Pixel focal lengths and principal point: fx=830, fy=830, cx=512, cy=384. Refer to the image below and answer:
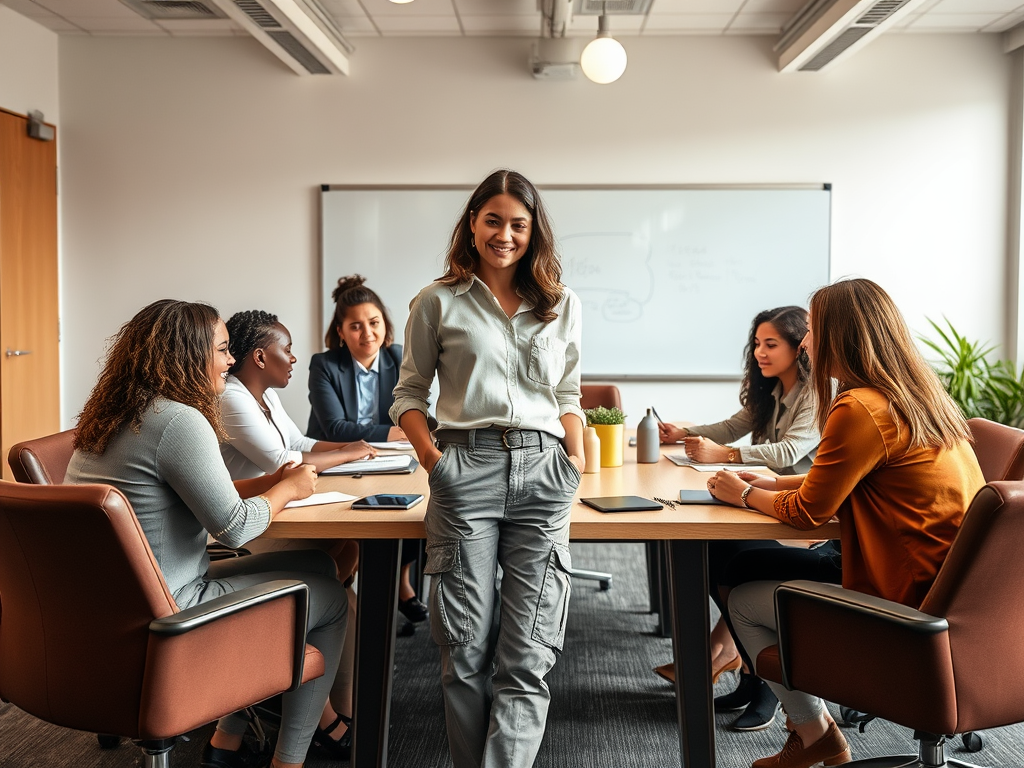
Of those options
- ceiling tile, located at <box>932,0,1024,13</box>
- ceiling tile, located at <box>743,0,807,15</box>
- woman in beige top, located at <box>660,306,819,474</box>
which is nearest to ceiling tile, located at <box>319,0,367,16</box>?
ceiling tile, located at <box>743,0,807,15</box>

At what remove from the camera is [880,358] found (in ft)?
5.77

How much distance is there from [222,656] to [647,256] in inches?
149

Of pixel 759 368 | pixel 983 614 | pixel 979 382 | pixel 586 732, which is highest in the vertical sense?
pixel 759 368

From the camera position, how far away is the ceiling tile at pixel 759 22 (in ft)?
14.6

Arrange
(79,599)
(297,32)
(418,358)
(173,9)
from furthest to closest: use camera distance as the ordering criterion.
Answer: (173,9)
(297,32)
(418,358)
(79,599)

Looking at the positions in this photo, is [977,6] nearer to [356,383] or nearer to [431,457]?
[356,383]

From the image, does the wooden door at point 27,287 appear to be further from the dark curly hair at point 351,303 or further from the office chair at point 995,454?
the office chair at point 995,454

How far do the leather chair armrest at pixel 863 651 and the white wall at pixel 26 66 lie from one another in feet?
15.5

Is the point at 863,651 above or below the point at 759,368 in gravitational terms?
below

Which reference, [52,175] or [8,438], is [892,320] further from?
[52,175]

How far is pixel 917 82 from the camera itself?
4.73 meters

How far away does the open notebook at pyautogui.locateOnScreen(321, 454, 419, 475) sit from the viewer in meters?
2.39

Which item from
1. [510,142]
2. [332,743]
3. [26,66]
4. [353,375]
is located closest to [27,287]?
[26,66]

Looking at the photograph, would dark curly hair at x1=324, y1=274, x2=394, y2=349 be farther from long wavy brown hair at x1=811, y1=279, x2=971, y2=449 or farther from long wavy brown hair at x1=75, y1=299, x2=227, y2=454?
long wavy brown hair at x1=811, y1=279, x2=971, y2=449
